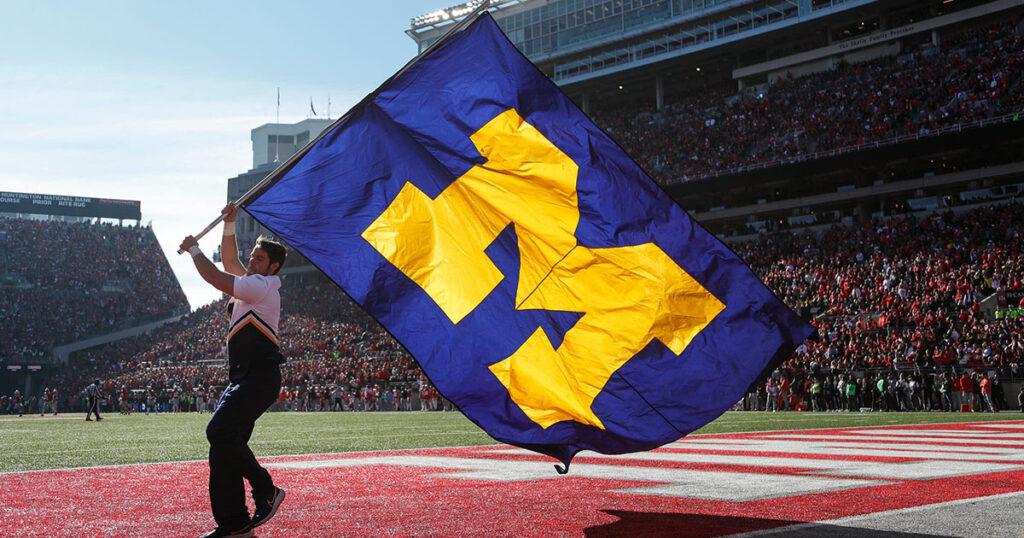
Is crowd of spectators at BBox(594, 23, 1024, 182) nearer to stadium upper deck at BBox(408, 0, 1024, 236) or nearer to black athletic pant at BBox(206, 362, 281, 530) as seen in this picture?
stadium upper deck at BBox(408, 0, 1024, 236)

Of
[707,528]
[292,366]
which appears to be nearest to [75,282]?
[292,366]

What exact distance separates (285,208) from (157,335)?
62.1 m

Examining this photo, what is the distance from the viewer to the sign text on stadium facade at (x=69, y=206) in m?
77.6

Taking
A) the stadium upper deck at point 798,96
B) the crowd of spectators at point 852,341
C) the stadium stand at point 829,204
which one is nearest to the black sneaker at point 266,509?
the stadium stand at point 829,204

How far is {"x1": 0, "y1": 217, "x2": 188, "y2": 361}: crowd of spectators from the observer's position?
5831 cm

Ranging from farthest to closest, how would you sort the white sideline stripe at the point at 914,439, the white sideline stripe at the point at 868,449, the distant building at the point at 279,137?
the distant building at the point at 279,137 → the white sideline stripe at the point at 914,439 → the white sideline stripe at the point at 868,449

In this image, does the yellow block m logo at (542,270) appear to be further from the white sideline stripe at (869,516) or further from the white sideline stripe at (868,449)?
the white sideline stripe at (868,449)

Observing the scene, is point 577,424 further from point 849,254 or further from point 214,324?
point 214,324

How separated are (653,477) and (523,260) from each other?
2967mm

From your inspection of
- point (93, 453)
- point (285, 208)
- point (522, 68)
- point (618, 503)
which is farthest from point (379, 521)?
point (93, 453)

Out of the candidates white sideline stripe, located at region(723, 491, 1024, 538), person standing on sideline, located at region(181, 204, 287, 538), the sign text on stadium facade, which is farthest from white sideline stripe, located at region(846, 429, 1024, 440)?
the sign text on stadium facade

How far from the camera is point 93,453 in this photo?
12562 millimetres

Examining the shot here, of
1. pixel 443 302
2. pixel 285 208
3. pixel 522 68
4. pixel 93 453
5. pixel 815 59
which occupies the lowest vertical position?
pixel 93 453

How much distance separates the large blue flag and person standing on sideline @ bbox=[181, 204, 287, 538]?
2.76 ft
